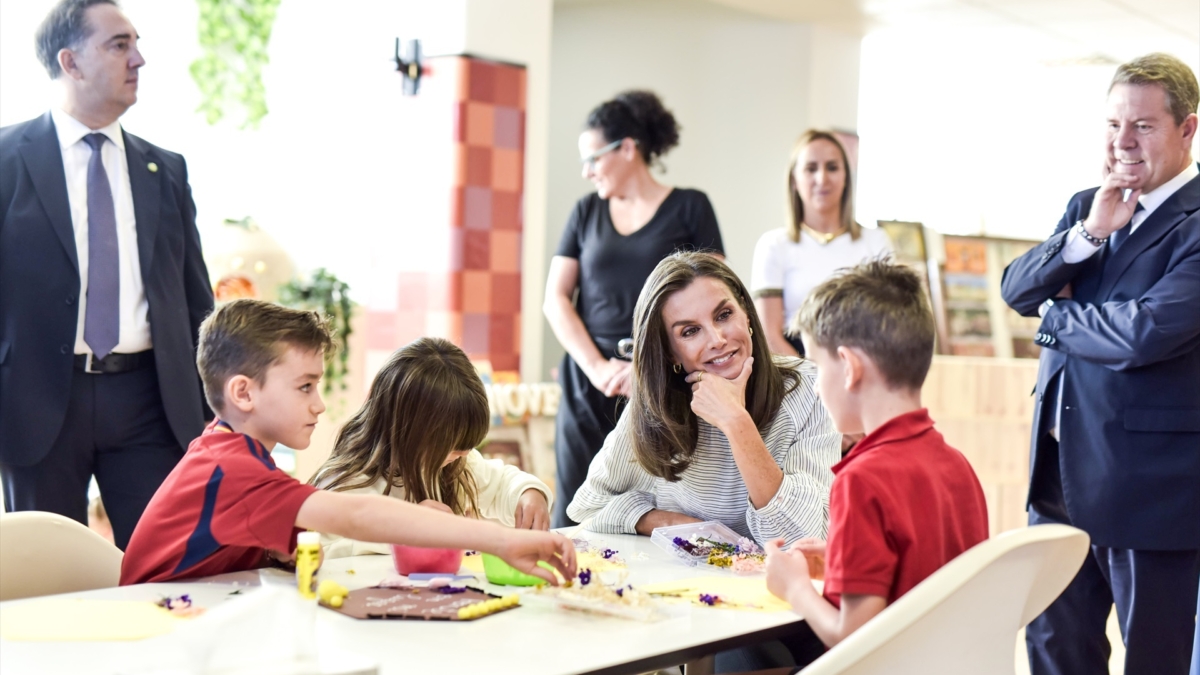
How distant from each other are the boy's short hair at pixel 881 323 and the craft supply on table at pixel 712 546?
1.49 feet

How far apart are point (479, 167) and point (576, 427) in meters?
1.87

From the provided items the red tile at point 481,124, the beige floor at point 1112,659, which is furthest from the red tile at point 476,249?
the beige floor at point 1112,659

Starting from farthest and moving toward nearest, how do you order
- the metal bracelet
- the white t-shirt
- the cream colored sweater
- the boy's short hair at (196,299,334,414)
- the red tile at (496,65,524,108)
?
the red tile at (496,65,524,108) → the white t-shirt → the metal bracelet → the cream colored sweater → the boy's short hair at (196,299,334,414)

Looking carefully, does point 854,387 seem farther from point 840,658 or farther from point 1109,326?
point 1109,326

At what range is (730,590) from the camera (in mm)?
1729

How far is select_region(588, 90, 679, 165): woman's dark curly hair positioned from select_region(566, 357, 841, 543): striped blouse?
1.55 m

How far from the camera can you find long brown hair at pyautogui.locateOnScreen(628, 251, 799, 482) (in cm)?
225

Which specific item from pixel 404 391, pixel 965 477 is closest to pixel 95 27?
pixel 404 391

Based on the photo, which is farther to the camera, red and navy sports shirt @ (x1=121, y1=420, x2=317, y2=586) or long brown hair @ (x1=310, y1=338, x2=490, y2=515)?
long brown hair @ (x1=310, y1=338, x2=490, y2=515)

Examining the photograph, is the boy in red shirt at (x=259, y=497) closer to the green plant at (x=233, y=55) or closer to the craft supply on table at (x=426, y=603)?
the craft supply on table at (x=426, y=603)

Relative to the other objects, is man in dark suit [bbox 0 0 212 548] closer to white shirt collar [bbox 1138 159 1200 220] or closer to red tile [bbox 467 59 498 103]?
white shirt collar [bbox 1138 159 1200 220]

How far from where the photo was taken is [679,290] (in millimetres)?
2326

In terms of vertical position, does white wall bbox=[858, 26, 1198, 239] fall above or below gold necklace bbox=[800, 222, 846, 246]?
above

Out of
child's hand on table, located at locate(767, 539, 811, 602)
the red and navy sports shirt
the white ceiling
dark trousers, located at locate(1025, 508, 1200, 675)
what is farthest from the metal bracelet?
the white ceiling
